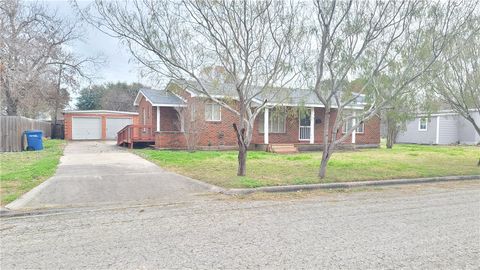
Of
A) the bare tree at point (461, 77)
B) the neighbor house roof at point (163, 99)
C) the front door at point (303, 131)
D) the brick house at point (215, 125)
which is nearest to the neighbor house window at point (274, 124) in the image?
the brick house at point (215, 125)

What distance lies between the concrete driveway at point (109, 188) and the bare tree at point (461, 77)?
8.77m

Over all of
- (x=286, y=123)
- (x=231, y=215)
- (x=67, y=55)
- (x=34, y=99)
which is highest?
(x=67, y=55)

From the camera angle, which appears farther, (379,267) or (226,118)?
(226,118)

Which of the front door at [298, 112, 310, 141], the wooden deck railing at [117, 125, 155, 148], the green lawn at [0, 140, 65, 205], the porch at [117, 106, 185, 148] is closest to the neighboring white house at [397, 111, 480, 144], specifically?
the front door at [298, 112, 310, 141]

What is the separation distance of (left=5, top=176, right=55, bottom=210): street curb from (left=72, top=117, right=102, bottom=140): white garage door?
84.4ft

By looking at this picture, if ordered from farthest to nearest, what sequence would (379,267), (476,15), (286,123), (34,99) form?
1. (34,99)
2. (286,123)
3. (476,15)
4. (379,267)

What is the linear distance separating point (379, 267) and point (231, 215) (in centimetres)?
285

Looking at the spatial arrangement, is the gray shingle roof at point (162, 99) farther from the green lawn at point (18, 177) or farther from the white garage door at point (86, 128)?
the white garage door at point (86, 128)

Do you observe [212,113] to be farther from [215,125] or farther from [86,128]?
[86,128]

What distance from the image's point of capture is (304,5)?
914 cm

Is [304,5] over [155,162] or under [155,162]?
over

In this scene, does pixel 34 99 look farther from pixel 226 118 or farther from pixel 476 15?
pixel 476 15

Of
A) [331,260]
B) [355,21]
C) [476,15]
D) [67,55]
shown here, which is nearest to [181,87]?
[355,21]

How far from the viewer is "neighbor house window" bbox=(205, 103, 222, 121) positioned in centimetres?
1978
